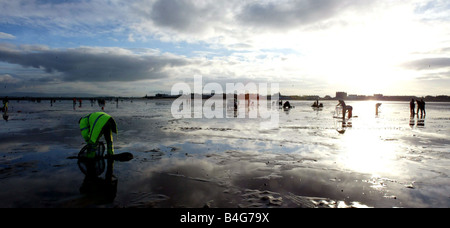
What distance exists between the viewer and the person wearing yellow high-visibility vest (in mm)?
8312

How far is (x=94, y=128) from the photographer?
8.33 metres

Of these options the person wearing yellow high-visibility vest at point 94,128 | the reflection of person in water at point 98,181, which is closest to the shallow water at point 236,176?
the reflection of person in water at point 98,181

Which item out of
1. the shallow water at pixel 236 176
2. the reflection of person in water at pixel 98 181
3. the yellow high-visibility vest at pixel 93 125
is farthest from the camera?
the yellow high-visibility vest at pixel 93 125

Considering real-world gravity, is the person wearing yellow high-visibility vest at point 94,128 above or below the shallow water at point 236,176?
above

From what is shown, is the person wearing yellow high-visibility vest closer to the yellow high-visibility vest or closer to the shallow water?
the yellow high-visibility vest

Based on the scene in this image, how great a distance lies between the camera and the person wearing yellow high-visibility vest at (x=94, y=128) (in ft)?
27.3

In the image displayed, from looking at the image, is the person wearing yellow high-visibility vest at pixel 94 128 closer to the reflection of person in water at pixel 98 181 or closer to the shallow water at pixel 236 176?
the reflection of person in water at pixel 98 181

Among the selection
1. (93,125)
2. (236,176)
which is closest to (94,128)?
(93,125)

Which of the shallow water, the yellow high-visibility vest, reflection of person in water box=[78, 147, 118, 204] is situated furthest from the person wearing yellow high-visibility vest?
the shallow water

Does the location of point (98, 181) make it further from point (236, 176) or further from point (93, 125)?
point (236, 176)
